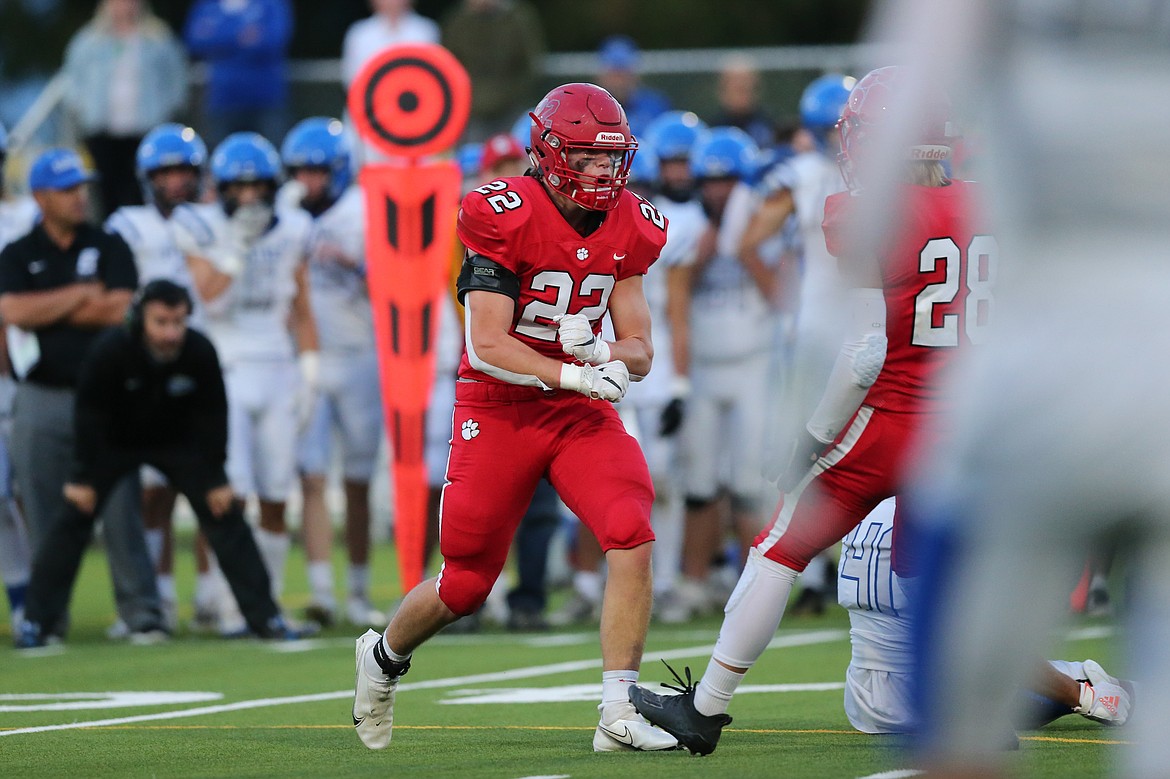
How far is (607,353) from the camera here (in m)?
5.54

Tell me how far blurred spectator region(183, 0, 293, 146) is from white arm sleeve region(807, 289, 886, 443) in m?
9.29

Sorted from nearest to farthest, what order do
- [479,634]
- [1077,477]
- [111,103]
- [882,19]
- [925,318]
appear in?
[1077,477] → [882,19] → [925,318] → [479,634] → [111,103]

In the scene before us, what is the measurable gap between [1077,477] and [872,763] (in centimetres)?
226

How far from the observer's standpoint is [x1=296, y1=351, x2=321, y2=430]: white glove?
10008 millimetres

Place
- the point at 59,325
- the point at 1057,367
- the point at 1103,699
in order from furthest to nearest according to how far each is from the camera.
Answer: the point at 59,325, the point at 1103,699, the point at 1057,367

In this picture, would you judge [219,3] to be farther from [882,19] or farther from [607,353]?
[882,19]

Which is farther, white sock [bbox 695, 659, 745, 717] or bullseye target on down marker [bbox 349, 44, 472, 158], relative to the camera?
bullseye target on down marker [bbox 349, 44, 472, 158]

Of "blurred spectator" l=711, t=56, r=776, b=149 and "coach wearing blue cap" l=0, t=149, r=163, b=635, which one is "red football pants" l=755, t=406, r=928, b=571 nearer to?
"coach wearing blue cap" l=0, t=149, r=163, b=635

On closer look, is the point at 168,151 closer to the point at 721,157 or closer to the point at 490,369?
the point at 721,157

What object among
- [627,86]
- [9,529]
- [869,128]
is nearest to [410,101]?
[9,529]

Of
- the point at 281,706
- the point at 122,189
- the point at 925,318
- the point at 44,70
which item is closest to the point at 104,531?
the point at 281,706

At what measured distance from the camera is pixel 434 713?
666cm

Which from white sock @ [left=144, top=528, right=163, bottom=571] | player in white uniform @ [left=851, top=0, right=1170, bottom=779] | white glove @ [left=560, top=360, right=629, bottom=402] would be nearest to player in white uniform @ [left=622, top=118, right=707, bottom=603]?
white sock @ [left=144, top=528, right=163, bottom=571]

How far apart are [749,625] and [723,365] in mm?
4994
